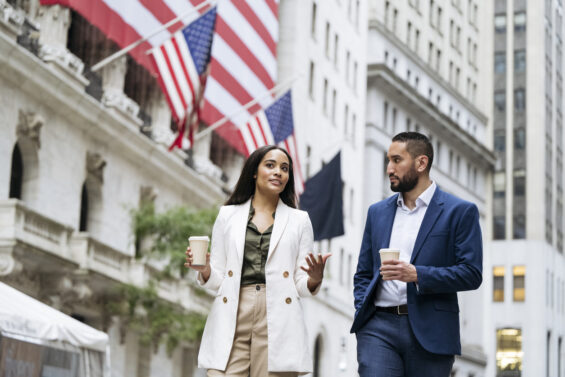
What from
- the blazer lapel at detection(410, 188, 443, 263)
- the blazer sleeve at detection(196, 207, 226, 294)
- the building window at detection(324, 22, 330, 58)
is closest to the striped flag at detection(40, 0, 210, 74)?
the blazer sleeve at detection(196, 207, 226, 294)

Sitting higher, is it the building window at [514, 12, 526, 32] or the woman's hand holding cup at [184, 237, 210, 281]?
the building window at [514, 12, 526, 32]

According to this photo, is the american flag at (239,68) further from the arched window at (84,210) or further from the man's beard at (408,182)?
the man's beard at (408,182)

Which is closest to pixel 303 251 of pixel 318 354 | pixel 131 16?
pixel 131 16

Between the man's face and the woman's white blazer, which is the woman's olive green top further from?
the man's face

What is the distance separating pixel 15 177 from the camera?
2917cm

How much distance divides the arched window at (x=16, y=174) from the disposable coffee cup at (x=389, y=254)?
2263 cm

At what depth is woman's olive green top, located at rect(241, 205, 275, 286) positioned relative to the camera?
8148 mm

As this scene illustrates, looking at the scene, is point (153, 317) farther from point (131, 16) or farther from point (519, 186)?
point (519, 186)

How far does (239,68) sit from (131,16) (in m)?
8.66

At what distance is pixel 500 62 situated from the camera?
97.2 m

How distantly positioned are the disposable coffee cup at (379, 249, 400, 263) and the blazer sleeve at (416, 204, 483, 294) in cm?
32

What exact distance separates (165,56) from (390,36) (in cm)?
4410

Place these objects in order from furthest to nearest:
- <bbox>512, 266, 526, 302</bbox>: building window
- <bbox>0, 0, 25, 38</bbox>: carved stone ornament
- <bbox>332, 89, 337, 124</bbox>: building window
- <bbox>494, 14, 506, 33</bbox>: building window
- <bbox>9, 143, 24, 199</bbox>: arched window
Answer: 1. <bbox>494, 14, 506, 33</bbox>: building window
2. <bbox>512, 266, 526, 302</bbox>: building window
3. <bbox>332, 89, 337, 124</bbox>: building window
4. <bbox>9, 143, 24, 199</bbox>: arched window
5. <bbox>0, 0, 25, 38</bbox>: carved stone ornament

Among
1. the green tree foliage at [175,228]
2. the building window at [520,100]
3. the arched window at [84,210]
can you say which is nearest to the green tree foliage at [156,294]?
the green tree foliage at [175,228]
